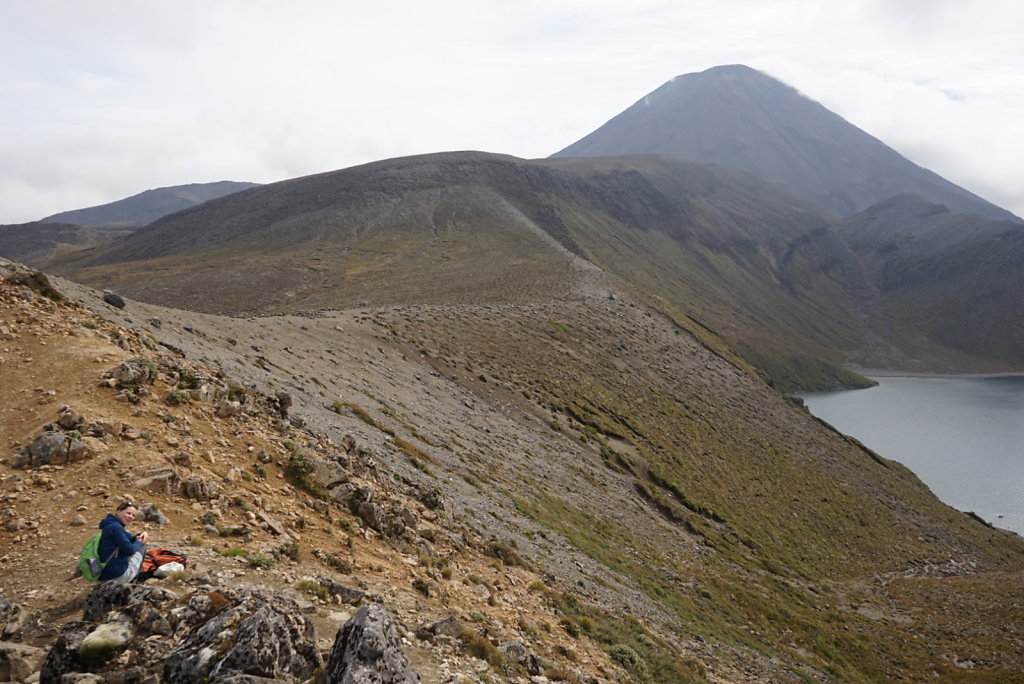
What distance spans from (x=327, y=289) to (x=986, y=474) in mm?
100852

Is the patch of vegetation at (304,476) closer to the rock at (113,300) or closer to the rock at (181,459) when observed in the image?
the rock at (181,459)

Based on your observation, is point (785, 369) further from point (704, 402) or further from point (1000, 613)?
point (1000, 613)

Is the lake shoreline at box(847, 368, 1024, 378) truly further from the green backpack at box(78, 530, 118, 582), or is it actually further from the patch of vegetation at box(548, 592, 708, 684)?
the green backpack at box(78, 530, 118, 582)

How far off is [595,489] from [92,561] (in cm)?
2825

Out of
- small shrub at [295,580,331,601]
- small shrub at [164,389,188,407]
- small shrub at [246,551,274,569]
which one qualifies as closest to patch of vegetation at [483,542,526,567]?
small shrub at [295,580,331,601]

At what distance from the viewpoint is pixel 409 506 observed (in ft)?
53.9

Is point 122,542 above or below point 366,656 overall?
above

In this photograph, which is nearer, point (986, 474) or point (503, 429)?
point (503, 429)

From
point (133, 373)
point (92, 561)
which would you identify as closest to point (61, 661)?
point (92, 561)

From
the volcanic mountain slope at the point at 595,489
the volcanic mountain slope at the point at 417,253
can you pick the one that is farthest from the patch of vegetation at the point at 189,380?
the volcanic mountain slope at the point at 417,253

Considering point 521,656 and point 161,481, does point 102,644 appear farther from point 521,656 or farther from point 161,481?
point 521,656

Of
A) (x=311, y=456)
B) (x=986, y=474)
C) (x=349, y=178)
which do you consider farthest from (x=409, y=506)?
(x=349, y=178)

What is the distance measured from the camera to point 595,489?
1331 inches

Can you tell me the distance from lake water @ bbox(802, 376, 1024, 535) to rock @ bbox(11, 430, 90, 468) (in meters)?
91.6
